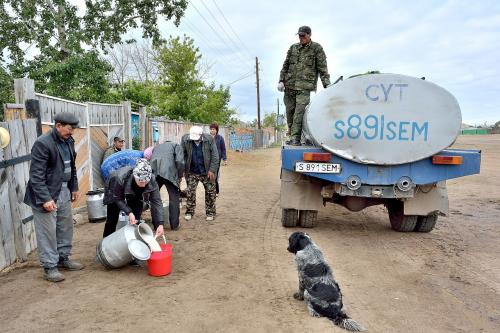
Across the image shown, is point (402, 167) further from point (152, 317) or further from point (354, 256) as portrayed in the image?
point (152, 317)

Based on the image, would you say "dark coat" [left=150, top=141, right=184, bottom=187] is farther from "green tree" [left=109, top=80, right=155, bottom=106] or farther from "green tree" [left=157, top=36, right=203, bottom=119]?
"green tree" [left=157, top=36, right=203, bottom=119]

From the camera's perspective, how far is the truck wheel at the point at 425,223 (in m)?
6.72

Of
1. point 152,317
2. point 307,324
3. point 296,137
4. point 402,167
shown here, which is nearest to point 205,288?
point 152,317

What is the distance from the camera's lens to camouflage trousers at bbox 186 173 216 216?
760 centimetres

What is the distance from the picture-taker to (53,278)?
4.54m

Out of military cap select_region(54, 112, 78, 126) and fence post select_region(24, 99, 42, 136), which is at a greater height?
fence post select_region(24, 99, 42, 136)

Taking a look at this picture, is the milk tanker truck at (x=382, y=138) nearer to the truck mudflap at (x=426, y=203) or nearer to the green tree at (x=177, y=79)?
the truck mudflap at (x=426, y=203)

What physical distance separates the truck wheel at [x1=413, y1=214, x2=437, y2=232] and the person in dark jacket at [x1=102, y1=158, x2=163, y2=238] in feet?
13.5

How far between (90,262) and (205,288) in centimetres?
173

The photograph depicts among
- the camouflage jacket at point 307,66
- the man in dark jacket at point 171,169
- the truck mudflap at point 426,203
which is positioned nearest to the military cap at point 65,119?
the man in dark jacket at point 171,169

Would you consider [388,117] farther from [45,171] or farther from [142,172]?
[45,171]

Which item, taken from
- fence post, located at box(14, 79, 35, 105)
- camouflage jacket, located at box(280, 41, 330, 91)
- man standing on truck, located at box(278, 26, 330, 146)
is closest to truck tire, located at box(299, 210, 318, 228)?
man standing on truck, located at box(278, 26, 330, 146)

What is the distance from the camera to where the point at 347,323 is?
11.5 feet

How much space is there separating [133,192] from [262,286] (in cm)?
188
